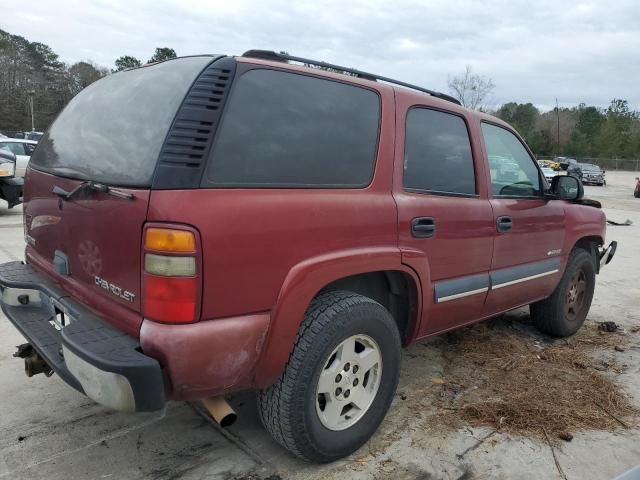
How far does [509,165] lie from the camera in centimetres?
386

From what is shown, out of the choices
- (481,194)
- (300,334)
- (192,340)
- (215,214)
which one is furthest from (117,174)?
(481,194)

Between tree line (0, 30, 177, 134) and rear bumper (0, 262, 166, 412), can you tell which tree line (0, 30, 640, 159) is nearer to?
tree line (0, 30, 177, 134)

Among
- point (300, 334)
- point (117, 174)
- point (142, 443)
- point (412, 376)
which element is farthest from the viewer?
point (412, 376)

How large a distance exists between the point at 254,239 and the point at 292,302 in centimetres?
34

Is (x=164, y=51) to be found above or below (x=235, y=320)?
above

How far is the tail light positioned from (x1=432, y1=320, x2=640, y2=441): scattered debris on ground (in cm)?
189

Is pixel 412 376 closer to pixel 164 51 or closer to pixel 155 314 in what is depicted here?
pixel 155 314

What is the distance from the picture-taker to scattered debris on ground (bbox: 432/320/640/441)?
3.16 metres

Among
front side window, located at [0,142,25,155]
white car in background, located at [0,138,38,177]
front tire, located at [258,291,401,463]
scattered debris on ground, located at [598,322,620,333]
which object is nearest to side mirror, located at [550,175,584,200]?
scattered debris on ground, located at [598,322,620,333]

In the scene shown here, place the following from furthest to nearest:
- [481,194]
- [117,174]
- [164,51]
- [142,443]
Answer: [164,51] → [481,194] → [142,443] → [117,174]

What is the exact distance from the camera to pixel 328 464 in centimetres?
264

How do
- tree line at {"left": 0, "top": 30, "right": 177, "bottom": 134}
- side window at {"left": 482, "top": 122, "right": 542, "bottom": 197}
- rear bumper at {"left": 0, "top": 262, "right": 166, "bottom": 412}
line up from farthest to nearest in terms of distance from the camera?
tree line at {"left": 0, "top": 30, "right": 177, "bottom": 134} < side window at {"left": 482, "top": 122, "right": 542, "bottom": 197} < rear bumper at {"left": 0, "top": 262, "right": 166, "bottom": 412}

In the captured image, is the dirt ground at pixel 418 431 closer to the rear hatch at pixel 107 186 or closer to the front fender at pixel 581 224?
the rear hatch at pixel 107 186

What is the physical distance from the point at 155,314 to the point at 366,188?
3.90 ft
